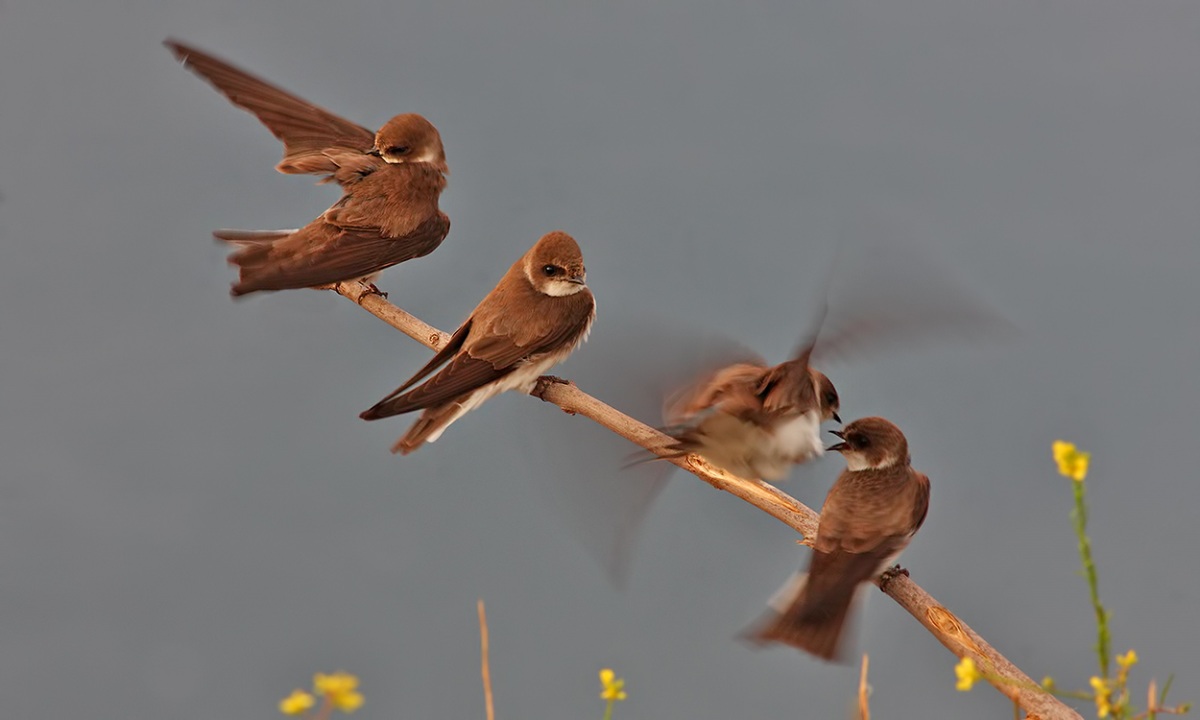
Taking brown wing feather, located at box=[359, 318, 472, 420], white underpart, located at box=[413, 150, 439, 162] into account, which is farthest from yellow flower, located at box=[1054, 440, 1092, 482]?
white underpart, located at box=[413, 150, 439, 162]

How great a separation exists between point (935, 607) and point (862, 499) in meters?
0.26

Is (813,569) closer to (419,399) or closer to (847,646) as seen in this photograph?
(847,646)

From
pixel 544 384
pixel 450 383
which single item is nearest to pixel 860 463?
pixel 544 384

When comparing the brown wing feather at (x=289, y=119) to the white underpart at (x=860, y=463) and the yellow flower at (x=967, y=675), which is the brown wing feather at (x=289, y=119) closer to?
the white underpart at (x=860, y=463)

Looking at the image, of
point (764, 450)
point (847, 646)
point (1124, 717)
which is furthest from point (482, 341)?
point (1124, 717)

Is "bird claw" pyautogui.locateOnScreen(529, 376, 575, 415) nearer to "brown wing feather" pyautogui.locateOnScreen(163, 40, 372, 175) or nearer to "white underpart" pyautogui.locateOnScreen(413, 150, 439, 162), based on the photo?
"white underpart" pyautogui.locateOnScreen(413, 150, 439, 162)

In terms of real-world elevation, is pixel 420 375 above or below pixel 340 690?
above

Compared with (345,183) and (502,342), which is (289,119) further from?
(502,342)

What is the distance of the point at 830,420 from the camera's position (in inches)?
88.6

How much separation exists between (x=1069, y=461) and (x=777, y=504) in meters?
1.06

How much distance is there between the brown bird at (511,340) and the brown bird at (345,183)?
27 centimetres

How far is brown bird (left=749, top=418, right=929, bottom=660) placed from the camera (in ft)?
6.66

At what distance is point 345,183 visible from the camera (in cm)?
291

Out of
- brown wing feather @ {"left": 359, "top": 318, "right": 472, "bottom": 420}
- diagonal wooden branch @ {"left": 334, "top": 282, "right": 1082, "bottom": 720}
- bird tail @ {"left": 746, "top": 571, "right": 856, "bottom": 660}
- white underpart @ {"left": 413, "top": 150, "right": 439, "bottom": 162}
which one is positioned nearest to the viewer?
diagonal wooden branch @ {"left": 334, "top": 282, "right": 1082, "bottom": 720}
